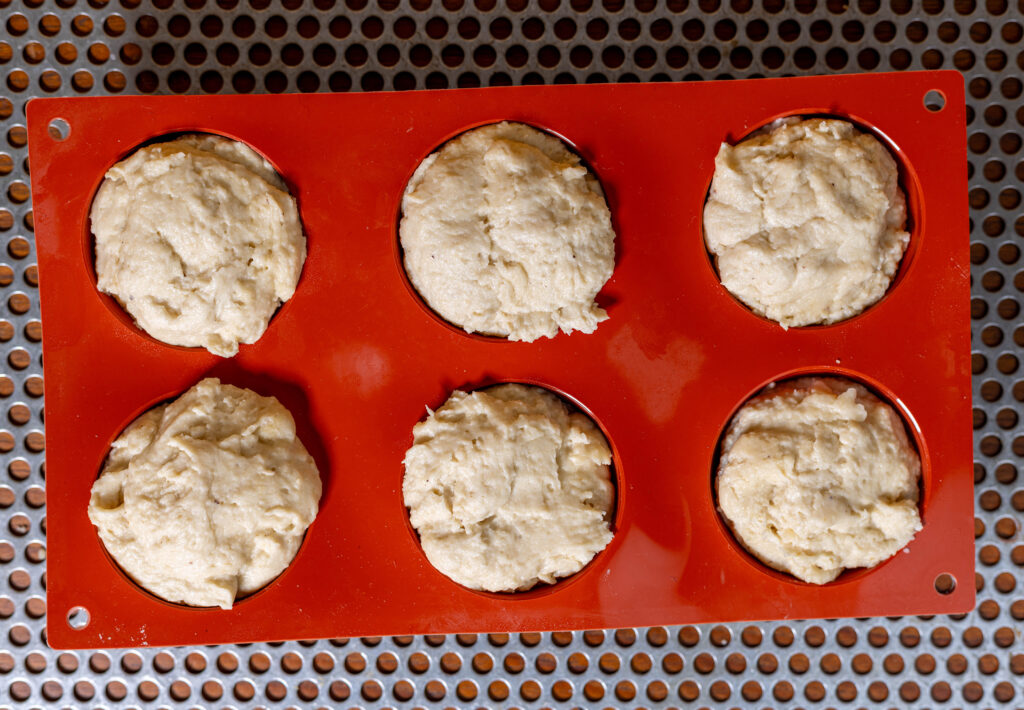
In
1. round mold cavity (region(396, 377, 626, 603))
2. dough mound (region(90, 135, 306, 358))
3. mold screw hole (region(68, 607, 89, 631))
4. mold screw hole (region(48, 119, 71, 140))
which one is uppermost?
mold screw hole (region(48, 119, 71, 140))

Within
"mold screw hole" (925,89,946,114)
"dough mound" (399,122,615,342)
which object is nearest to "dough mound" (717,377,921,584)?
"dough mound" (399,122,615,342)

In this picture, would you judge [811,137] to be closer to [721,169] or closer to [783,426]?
[721,169]

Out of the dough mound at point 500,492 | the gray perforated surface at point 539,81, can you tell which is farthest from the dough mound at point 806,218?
the dough mound at point 500,492

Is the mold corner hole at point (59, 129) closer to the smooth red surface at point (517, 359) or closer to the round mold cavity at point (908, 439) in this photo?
the smooth red surface at point (517, 359)

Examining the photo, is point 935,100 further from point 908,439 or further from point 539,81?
point 539,81

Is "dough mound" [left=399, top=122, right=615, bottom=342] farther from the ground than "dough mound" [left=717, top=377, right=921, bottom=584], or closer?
farther from the ground

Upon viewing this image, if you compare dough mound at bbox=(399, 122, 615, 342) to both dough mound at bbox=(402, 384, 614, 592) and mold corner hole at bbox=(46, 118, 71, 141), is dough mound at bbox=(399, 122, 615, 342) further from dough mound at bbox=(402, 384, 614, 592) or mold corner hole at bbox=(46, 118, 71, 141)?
→ mold corner hole at bbox=(46, 118, 71, 141)

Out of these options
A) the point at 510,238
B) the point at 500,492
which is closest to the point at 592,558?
the point at 500,492
